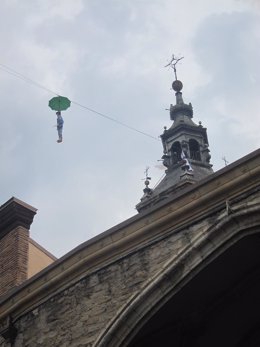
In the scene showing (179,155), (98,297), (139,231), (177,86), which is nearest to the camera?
(139,231)

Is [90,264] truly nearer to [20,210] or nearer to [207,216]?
[207,216]

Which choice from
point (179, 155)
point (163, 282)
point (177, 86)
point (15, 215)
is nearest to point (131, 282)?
point (163, 282)

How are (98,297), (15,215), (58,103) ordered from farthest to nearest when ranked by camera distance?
(15,215)
(58,103)
(98,297)

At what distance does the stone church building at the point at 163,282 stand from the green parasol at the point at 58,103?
9.91 ft

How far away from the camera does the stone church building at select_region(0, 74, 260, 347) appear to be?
24.8ft

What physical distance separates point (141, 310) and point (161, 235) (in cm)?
106

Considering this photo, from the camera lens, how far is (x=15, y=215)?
1164cm

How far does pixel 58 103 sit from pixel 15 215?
2474 mm

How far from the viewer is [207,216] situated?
25.3 ft

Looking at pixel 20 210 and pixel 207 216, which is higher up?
pixel 20 210

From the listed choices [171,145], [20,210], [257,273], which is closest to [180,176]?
[171,145]

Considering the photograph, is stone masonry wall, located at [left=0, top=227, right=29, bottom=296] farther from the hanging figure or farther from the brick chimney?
the hanging figure

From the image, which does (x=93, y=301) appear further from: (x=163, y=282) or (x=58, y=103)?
(x=58, y=103)

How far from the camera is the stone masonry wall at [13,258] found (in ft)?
35.8
